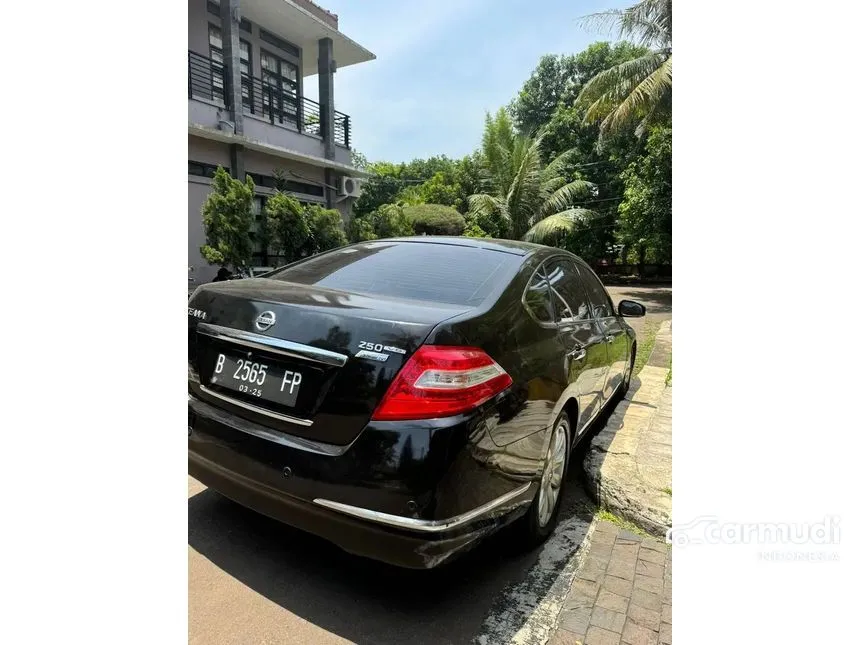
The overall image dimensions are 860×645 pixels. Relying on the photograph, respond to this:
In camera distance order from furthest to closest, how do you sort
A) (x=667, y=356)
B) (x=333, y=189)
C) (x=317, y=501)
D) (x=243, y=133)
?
(x=333, y=189)
(x=243, y=133)
(x=667, y=356)
(x=317, y=501)

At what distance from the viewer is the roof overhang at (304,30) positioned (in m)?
13.6

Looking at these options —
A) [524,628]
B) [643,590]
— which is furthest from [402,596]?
[643,590]

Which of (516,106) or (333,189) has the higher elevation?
(516,106)

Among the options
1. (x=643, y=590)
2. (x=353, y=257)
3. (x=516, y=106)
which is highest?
(x=516, y=106)

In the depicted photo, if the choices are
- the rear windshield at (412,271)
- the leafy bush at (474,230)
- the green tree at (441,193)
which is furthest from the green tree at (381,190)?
the rear windshield at (412,271)

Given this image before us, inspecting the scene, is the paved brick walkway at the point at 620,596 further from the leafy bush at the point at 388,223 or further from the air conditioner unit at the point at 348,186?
the air conditioner unit at the point at 348,186

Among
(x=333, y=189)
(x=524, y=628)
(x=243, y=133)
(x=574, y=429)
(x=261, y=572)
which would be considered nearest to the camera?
(x=524, y=628)

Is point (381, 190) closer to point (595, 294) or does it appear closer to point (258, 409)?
point (595, 294)

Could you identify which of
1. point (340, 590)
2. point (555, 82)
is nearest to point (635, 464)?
point (340, 590)

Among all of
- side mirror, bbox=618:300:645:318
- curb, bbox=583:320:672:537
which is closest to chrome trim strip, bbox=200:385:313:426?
curb, bbox=583:320:672:537

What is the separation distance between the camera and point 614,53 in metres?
29.8

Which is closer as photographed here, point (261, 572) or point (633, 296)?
point (261, 572)
